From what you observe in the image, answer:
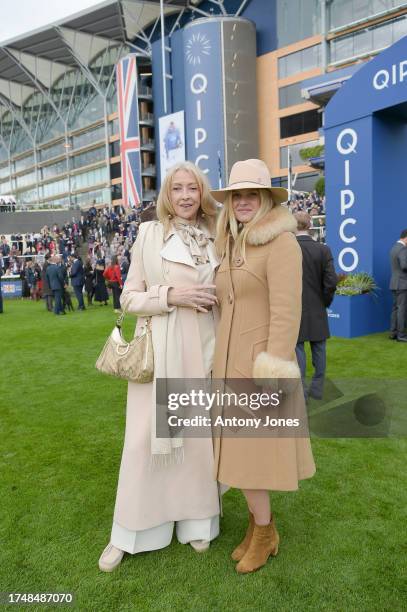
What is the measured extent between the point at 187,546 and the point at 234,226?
1.59 meters

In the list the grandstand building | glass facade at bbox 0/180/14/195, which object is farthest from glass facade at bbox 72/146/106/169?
glass facade at bbox 0/180/14/195

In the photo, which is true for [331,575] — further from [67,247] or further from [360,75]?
Result: [67,247]

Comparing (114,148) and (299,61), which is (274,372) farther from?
(114,148)

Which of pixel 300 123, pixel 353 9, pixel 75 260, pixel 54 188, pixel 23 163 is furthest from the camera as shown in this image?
pixel 23 163

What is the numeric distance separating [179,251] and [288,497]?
1.70 m

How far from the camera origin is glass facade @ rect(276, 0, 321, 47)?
92.6 ft

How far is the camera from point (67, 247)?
26422 millimetres

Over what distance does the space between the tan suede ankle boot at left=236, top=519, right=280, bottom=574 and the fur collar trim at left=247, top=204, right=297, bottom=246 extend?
1274mm

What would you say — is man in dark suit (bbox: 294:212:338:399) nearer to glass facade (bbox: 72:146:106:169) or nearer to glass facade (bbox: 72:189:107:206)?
glass facade (bbox: 72:189:107:206)

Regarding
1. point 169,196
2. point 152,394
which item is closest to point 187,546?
point 152,394

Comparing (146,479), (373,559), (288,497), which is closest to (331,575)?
(373,559)

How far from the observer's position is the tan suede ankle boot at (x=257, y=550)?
218 cm

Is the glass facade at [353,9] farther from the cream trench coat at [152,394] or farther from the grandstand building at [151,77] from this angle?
the cream trench coat at [152,394]

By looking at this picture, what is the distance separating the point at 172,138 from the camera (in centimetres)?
3325
